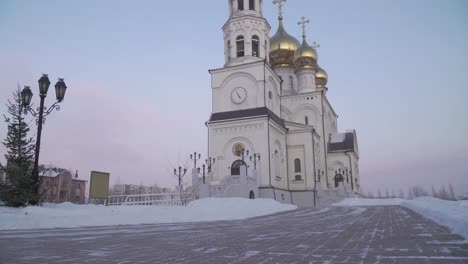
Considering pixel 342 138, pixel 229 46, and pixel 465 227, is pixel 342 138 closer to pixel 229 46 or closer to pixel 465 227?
pixel 229 46

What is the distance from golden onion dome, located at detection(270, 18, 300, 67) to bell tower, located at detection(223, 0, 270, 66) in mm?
10888

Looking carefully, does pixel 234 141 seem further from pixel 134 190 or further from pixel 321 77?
pixel 134 190

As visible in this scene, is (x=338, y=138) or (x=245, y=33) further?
(x=338, y=138)

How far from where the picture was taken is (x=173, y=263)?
436 cm

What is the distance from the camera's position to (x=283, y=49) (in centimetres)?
4956

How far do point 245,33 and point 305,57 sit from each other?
1417cm

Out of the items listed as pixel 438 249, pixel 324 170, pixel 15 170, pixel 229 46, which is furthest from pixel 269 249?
pixel 324 170

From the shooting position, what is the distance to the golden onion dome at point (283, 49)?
49.6 metres

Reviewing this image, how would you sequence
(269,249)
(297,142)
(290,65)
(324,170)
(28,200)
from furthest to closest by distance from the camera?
(290,65) < (324,170) < (297,142) < (28,200) < (269,249)

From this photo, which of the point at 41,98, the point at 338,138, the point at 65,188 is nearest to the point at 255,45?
the point at 338,138

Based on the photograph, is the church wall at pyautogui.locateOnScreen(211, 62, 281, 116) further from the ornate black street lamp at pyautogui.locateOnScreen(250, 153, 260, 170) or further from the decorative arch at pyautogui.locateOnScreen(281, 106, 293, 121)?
the decorative arch at pyautogui.locateOnScreen(281, 106, 293, 121)

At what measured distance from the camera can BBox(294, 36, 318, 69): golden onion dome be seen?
4812 cm

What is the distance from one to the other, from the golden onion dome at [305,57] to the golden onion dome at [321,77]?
5783 millimetres

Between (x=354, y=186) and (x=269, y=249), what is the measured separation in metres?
49.2
